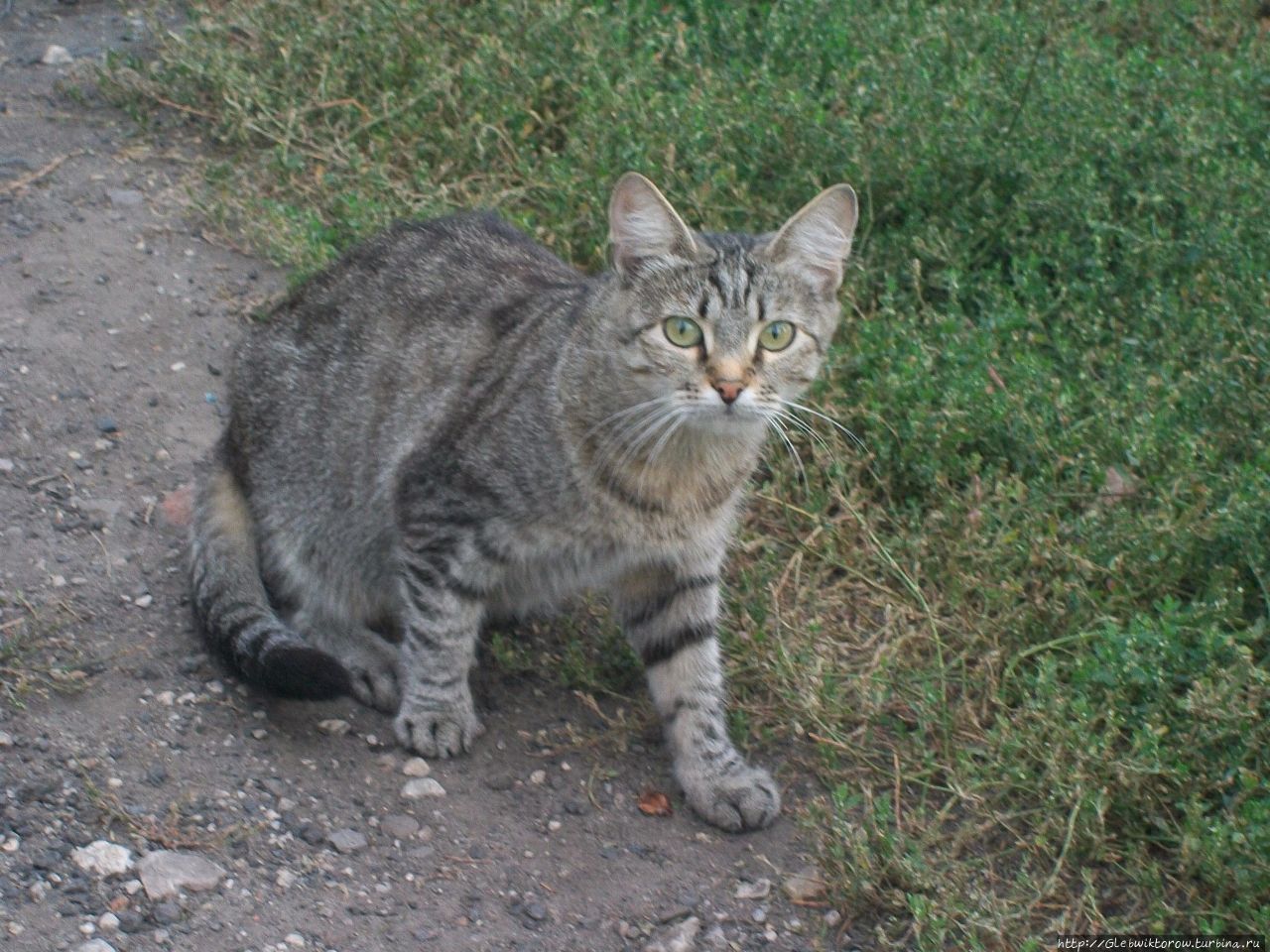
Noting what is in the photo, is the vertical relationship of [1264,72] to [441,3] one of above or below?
above

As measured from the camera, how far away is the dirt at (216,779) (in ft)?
11.0

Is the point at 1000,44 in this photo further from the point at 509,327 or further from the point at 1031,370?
the point at 509,327

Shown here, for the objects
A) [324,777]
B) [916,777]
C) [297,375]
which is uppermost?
[297,375]

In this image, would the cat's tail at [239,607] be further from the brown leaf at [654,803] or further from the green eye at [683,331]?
the green eye at [683,331]

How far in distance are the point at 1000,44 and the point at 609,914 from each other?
3922mm

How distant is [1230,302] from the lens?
4.81 metres

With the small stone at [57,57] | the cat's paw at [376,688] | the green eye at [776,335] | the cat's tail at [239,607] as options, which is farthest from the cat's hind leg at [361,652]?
the small stone at [57,57]

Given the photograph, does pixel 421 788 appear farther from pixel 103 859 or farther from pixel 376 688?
pixel 103 859

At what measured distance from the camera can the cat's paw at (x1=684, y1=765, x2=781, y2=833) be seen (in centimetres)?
379

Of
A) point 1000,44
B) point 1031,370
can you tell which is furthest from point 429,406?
point 1000,44

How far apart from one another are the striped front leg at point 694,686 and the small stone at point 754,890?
18 cm

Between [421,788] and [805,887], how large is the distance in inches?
38.3

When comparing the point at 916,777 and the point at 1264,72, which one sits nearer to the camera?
the point at 916,777

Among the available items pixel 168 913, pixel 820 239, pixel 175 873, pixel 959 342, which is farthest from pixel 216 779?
pixel 959 342
